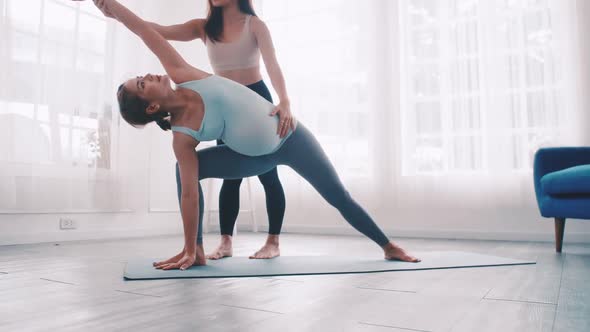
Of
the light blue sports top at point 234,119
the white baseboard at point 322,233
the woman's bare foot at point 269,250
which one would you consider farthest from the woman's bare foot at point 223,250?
the white baseboard at point 322,233

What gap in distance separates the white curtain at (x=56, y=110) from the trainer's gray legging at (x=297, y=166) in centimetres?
153

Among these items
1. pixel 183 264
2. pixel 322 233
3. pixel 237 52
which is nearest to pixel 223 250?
pixel 183 264

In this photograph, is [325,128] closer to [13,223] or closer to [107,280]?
[13,223]

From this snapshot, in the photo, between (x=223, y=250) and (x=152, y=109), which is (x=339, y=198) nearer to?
(x=223, y=250)

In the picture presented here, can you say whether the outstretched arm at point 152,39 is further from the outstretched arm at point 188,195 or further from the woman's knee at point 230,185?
the woman's knee at point 230,185

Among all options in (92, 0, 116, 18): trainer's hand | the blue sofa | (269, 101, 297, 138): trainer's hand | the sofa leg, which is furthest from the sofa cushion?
(92, 0, 116, 18): trainer's hand

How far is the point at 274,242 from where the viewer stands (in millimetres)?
2105

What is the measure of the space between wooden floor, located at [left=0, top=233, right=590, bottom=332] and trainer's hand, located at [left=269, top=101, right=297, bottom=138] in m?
0.55

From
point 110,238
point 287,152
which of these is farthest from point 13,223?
point 287,152

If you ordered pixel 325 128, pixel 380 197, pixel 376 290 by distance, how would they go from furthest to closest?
pixel 325 128, pixel 380 197, pixel 376 290

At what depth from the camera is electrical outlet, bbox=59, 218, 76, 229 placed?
293 centimetres

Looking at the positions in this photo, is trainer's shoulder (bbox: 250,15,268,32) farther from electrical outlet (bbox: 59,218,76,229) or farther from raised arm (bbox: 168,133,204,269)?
electrical outlet (bbox: 59,218,76,229)

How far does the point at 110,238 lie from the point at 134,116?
6.51ft

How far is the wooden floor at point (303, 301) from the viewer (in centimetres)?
90
